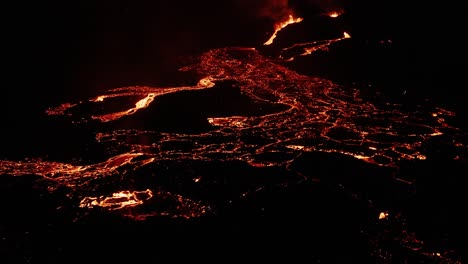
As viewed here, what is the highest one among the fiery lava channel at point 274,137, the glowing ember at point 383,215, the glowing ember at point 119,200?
the fiery lava channel at point 274,137

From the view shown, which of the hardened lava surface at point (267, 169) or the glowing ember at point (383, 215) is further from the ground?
the hardened lava surface at point (267, 169)

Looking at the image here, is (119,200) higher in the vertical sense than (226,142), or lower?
lower

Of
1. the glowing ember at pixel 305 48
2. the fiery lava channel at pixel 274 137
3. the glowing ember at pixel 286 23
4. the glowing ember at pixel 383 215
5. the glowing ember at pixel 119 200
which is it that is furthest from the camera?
the glowing ember at pixel 286 23

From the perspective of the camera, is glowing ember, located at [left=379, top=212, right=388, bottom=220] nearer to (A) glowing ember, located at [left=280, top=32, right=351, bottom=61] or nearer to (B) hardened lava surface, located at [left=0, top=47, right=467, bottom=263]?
(B) hardened lava surface, located at [left=0, top=47, right=467, bottom=263]

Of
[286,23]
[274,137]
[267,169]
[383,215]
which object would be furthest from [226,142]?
[286,23]

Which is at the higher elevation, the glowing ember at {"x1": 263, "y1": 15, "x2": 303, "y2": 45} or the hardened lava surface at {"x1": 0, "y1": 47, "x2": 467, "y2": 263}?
the glowing ember at {"x1": 263, "y1": 15, "x2": 303, "y2": 45}

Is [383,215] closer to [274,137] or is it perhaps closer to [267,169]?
[267,169]

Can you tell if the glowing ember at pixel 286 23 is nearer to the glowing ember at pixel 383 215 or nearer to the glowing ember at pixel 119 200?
the glowing ember at pixel 119 200

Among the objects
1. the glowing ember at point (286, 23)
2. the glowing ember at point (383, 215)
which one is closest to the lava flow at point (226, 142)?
the glowing ember at point (383, 215)

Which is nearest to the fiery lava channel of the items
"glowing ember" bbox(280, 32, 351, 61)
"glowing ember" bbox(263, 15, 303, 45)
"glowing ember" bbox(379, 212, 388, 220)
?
"glowing ember" bbox(379, 212, 388, 220)

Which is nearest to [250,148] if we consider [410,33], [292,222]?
[292,222]

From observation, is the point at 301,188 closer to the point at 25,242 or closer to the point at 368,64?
the point at 25,242
